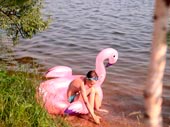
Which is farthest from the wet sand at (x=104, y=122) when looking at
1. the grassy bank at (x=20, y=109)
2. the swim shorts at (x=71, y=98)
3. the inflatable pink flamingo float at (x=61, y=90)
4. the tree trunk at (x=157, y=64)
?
the tree trunk at (x=157, y=64)

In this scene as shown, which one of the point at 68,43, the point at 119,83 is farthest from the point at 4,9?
the point at 68,43

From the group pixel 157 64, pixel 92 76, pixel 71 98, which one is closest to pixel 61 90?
pixel 71 98

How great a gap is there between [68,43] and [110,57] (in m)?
5.46

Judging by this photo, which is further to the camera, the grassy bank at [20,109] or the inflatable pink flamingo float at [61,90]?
the inflatable pink flamingo float at [61,90]

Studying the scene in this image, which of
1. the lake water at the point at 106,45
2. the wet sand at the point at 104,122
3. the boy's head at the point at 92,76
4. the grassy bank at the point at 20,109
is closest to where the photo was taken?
the grassy bank at the point at 20,109

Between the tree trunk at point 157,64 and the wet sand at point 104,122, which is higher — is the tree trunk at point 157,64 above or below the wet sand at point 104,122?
above

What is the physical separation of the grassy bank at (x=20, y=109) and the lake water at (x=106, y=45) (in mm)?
2228

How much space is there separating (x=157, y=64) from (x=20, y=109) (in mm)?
3307

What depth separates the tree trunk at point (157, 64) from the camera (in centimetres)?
146

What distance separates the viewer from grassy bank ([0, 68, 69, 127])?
450cm

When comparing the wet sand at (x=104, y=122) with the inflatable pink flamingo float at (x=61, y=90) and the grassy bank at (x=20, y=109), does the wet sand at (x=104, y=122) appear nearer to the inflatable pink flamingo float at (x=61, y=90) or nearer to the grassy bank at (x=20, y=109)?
the inflatable pink flamingo float at (x=61, y=90)

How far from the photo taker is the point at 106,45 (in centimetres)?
1273

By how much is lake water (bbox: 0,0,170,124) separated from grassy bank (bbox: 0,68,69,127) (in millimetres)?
2228

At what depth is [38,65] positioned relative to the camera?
10.3 metres
